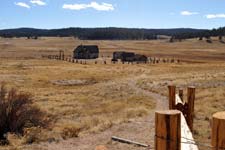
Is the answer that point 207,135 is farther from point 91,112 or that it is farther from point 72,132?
point 91,112

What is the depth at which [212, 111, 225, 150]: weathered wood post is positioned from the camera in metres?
2.83

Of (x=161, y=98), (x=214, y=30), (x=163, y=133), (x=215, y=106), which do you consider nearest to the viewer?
(x=163, y=133)

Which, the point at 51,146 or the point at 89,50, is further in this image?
the point at 89,50

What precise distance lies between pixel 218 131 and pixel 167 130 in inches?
18.5

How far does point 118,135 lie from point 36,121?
357 centimetres

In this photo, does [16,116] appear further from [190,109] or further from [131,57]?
[131,57]

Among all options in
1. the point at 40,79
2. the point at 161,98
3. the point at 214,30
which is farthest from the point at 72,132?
the point at 214,30

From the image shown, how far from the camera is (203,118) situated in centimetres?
1656

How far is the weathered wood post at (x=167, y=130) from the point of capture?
3215 millimetres

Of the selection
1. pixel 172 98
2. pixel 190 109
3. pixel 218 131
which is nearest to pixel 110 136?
pixel 190 109

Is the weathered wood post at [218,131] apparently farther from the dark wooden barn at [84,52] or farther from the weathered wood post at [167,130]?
the dark wooden barn at [84,52]

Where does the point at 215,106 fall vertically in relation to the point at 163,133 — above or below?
below

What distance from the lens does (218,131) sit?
9.43ft

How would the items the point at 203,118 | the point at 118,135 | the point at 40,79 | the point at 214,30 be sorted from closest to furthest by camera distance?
the point at 118,135 < the point at 203,118 < the point at 40,79 < the point at 214,30
